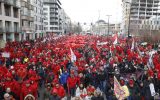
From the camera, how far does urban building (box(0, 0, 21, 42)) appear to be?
44.0m

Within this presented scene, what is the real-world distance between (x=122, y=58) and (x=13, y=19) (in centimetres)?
3416

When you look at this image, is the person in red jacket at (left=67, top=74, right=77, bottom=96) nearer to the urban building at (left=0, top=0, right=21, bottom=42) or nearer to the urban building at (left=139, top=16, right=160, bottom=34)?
the urban building at (left=0, top=0, right=21, bottom=42)

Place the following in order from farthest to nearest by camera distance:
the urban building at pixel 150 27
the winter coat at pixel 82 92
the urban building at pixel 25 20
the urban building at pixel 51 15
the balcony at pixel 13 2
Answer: the urban building at pixel 51 15
the urban building at pixel 25 20
the urban building at pixel 150 27
the balcony at pixel 13 2
the winter coat at pixel 82 92

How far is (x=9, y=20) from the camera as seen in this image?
47812mm

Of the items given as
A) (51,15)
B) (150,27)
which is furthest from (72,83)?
(51,15)

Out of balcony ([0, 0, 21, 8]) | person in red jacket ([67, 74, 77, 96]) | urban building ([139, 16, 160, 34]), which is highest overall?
balcony ([0, 0, 21, 8])

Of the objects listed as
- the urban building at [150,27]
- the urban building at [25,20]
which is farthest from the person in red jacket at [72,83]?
the urban building at [25,20]

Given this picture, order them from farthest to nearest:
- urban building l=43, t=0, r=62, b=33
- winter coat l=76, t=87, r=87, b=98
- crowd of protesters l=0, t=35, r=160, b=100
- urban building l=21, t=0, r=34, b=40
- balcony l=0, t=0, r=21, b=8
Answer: urban building l=43, t=0, r=62, b=33, urban building l=21, t=0, r=34, b=40, balcony l=0, t=0, r=21, b=8, crowd of protesters l=0, t=35, r=160, b=100, winter coat l=76, t=87, r=87, b=98

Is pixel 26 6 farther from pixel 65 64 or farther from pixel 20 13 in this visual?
pixel 65 64

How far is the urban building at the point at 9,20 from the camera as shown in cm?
4397

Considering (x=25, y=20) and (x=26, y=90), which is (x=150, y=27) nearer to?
(x=25, y=20)

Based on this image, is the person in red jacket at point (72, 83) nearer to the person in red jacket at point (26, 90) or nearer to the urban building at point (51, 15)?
the person in red jacket at point (26, 90)

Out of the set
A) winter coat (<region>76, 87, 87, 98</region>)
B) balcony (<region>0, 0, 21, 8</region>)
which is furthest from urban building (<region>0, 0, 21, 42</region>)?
winter coat (<region>76, 87, 87, 98</region>)

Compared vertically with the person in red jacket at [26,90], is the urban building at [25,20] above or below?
above
